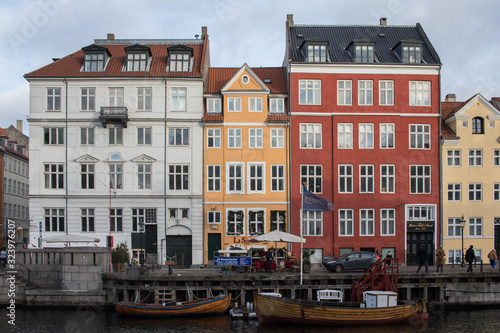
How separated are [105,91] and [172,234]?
42.1 feet

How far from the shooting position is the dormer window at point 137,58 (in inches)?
1912

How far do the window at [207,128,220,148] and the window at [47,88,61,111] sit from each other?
12.4 m

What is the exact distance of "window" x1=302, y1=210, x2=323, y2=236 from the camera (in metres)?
47.0

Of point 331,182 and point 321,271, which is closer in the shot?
point 321,271

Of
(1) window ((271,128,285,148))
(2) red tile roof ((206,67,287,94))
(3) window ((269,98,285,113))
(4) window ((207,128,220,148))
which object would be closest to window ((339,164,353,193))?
(1) window ((271,128,285,148))

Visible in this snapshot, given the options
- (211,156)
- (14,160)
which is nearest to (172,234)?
(211,156)

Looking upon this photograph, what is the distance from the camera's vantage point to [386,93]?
4847 cm

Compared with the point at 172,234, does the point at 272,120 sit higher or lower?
higher

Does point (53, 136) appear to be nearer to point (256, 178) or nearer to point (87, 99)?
point (87, 99)

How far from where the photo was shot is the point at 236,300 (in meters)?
36.7

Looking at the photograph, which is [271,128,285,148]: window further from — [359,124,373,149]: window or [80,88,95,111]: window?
[80,88,95,111]: window

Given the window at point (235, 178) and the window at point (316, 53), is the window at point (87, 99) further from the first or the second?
the window at point (316, 53)

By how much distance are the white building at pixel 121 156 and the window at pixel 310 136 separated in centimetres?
840

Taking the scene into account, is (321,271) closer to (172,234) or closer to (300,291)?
(300,291)
